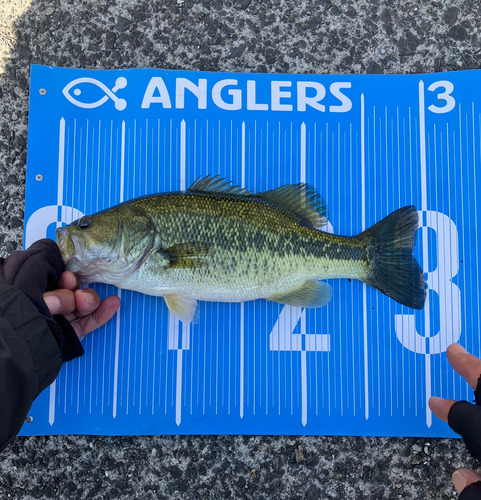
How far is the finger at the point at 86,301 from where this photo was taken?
73.4 inches

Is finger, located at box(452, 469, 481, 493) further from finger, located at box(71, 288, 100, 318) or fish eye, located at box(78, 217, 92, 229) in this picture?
fish eye, located at box(78, 217, 92, 229)

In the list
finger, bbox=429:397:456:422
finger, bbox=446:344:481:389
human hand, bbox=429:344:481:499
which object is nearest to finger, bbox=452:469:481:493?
human hand, bbox=429:344:481:499

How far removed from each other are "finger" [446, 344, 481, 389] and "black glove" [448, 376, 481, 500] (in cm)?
12

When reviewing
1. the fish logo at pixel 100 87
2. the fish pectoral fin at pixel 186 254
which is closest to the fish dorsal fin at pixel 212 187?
the fish pectoral fin at pixel 186 254

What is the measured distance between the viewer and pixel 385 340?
208 cm

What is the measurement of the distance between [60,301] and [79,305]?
0.36 feet

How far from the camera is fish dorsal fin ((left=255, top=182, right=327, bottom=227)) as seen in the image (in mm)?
2002

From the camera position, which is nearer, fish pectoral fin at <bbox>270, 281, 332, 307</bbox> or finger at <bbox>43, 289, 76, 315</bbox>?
finger at <bbox>43, 289, 76, 315</bbox>

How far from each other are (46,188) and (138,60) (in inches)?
35.6

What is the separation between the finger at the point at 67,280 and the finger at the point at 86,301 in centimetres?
4

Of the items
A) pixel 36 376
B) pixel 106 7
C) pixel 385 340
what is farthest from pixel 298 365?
pixel 106 7

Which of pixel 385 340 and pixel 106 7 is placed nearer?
pixel 385 340

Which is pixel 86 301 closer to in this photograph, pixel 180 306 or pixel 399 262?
pixel 180 306

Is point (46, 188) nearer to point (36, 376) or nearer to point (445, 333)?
point (36, 376)
